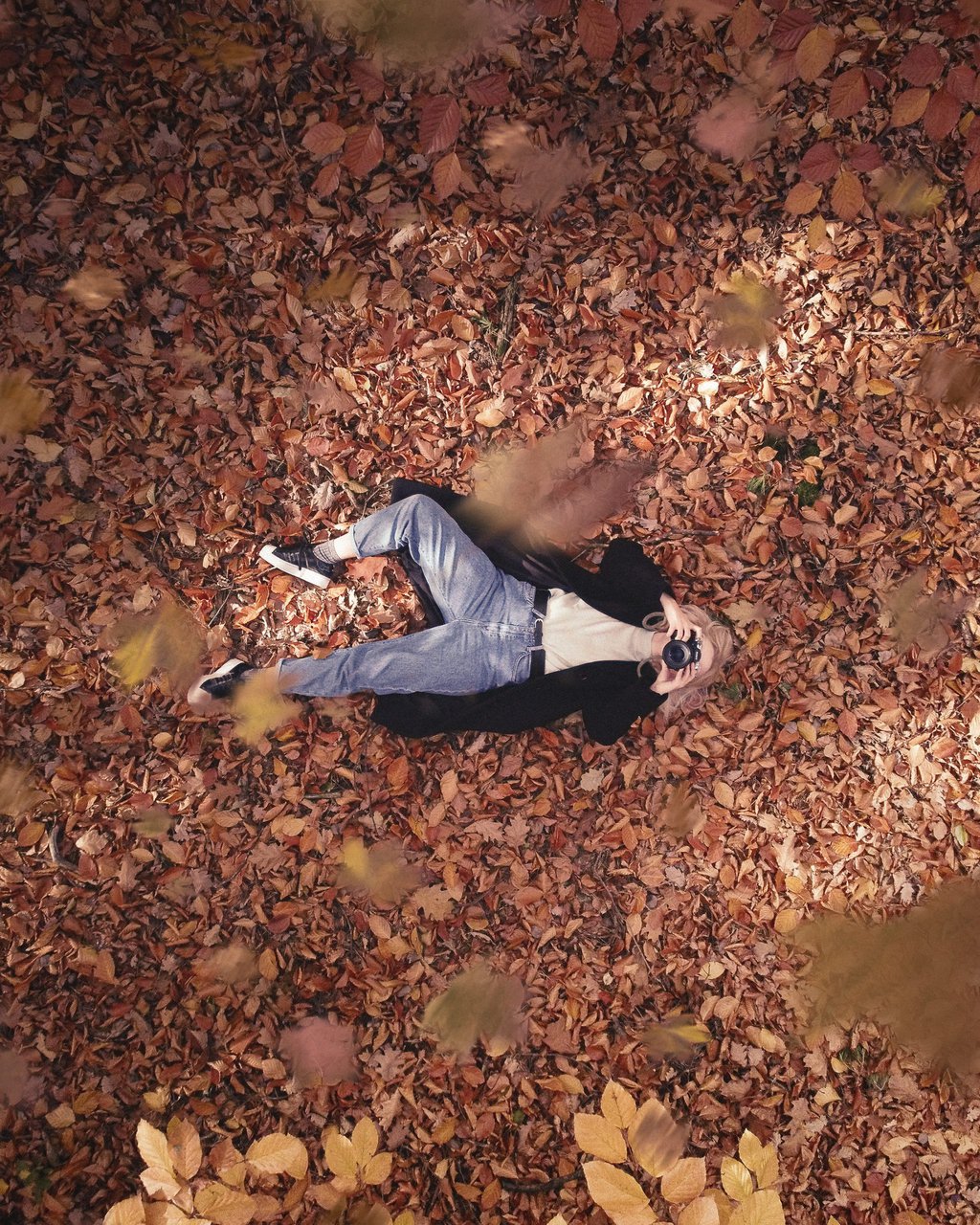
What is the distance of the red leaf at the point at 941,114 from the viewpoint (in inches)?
159

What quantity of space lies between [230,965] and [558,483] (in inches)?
114

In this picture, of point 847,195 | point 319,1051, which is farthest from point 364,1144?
point 847,195

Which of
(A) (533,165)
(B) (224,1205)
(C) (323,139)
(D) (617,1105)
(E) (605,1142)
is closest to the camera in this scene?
(E) (605,1142)

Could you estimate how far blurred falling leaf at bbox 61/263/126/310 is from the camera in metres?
3.76

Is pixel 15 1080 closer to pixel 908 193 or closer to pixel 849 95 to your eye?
pixel 908 193

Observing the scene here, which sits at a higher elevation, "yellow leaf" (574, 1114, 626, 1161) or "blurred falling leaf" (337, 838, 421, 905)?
"yellow leaf" (574, 1114, 626, 1161)

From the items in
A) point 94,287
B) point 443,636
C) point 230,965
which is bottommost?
point 230,965

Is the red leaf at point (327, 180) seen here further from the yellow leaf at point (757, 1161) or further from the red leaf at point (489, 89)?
the yellow leaf at point (757, 1161)

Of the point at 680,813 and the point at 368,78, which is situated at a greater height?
the point at 368,78

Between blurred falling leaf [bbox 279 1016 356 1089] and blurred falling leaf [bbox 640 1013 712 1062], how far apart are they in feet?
4.80

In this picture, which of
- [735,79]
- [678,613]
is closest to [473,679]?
[678,613]

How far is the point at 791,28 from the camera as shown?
4.03 meters

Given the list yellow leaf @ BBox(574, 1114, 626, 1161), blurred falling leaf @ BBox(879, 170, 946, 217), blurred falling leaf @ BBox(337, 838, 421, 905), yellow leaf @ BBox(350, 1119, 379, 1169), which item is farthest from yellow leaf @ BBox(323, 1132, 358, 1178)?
blurred falling leaf @ BBox(879, 170, 946, 217)

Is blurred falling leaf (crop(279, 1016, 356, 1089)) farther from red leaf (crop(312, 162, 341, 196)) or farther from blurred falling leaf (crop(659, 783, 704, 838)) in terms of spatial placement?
red leaf (crop(312, 162, 341, 196))
